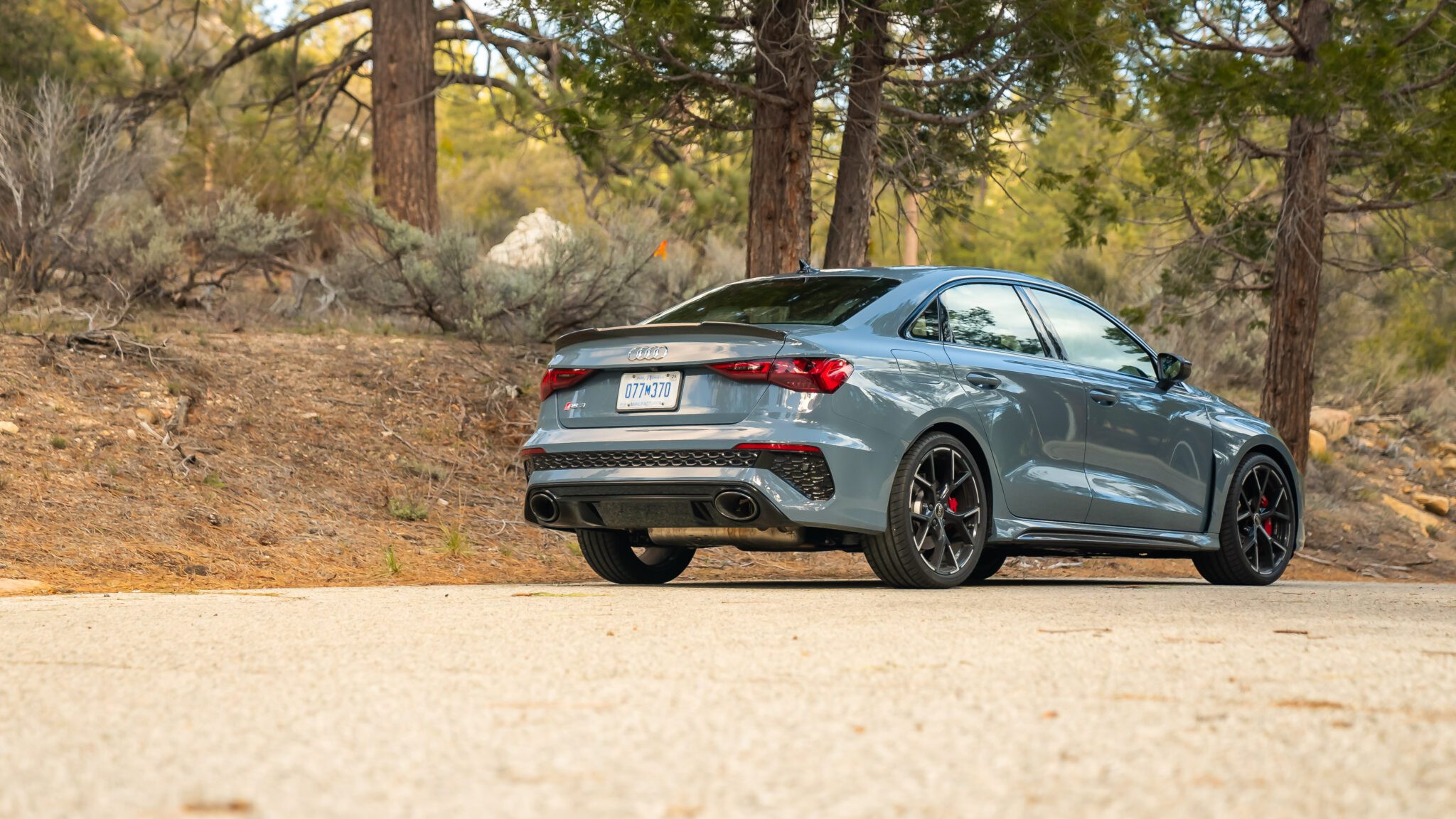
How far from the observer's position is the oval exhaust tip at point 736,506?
6.98m

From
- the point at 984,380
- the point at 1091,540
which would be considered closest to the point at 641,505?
the point at 984,380

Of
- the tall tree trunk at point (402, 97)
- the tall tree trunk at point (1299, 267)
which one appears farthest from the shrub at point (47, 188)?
the tall tree trunk at point (1299, 267)

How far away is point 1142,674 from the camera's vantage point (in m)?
4.47

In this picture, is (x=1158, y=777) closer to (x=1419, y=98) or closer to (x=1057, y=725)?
(x=1057, y=725)

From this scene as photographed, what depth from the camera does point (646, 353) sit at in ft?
24.3

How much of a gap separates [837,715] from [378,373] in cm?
973

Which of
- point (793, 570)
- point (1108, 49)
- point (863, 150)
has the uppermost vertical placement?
point (1108, 49)

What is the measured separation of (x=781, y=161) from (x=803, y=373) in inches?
216

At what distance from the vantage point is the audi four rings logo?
7.34 m

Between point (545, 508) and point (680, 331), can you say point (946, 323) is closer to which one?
point (680, 331)

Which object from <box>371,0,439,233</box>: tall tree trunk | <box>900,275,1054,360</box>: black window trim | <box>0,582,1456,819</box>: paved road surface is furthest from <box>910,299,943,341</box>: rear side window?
<box>371,0,439,233</box>: tall tree trunk

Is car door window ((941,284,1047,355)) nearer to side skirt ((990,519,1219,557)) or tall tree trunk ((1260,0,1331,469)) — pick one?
side skirt ((990,519,1219,557))

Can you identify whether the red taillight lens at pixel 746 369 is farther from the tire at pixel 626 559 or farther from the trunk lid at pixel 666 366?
the tire at pixel 626 559

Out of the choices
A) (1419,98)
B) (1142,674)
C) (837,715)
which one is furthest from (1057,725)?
(1419,98)
